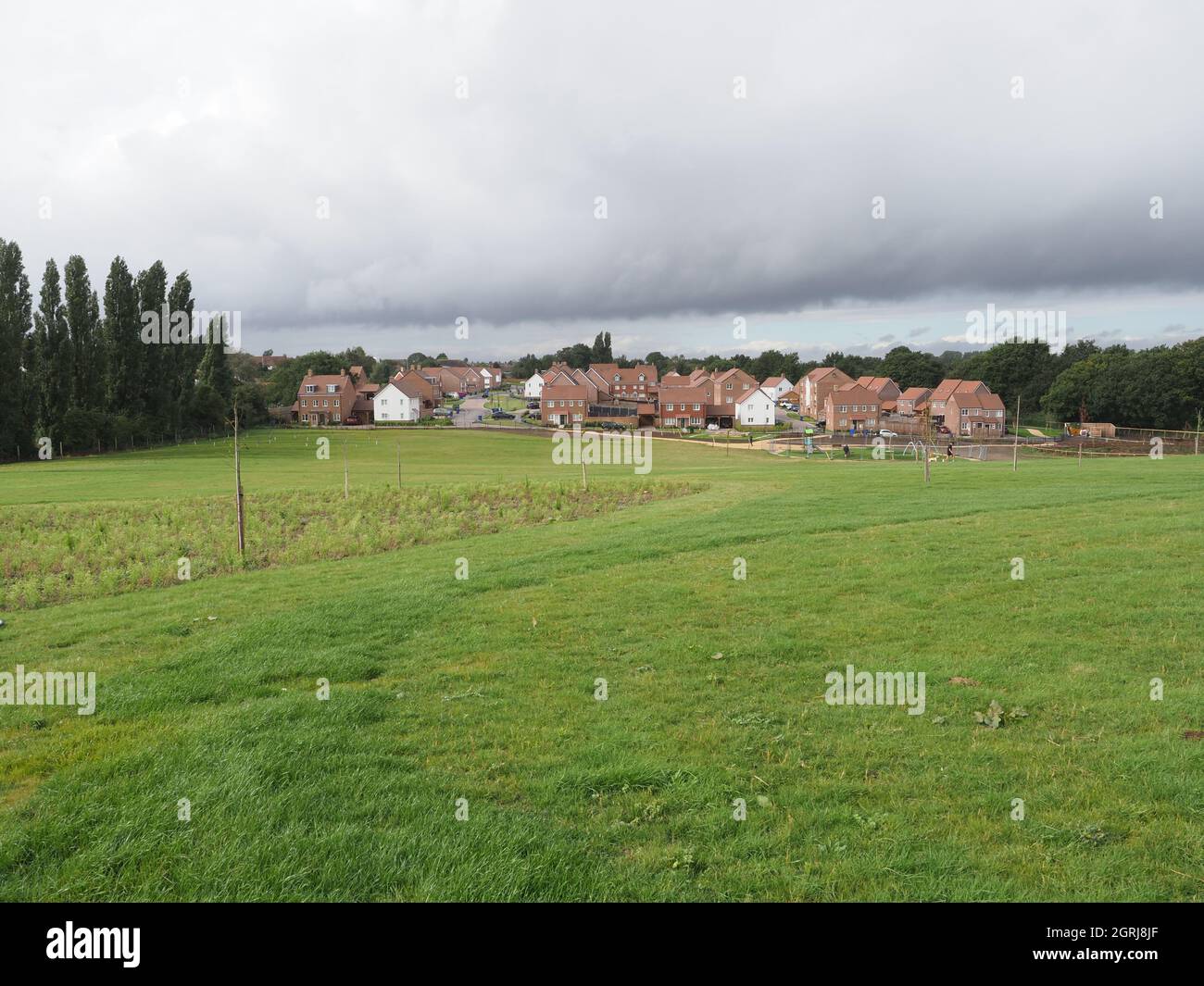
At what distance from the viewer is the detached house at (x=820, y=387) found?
124000mm

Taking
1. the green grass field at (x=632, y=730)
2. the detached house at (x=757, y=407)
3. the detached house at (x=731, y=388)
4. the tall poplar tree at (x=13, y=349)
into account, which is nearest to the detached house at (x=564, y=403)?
the detached house at (x=731, y=388)

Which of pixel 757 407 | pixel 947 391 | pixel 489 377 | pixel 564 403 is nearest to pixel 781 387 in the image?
pixel 947 391

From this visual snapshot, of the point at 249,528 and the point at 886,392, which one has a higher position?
the point at 886,392

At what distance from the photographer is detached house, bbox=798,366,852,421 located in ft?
407

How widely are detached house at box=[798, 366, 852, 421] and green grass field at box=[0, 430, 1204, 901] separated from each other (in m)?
110

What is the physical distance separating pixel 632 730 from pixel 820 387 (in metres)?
126

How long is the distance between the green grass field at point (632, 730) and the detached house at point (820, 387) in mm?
109810

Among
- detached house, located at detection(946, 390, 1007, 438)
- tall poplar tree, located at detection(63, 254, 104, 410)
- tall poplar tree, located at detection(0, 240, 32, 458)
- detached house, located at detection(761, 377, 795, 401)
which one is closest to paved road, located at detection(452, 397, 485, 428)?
tall poplar tree, located at detection(63, 254, 104, 410)

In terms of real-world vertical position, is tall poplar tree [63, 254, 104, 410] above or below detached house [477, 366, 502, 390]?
below

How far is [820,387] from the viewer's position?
126750mm

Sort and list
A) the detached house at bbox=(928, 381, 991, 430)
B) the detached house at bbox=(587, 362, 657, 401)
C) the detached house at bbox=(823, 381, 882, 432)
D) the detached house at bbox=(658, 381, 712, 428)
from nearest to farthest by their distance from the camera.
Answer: the detached house at bbox=(823, 381, 882, 432)
the detached house at bbox=(658, 381, 712, 428)
the detached house at bbox=(928, 381, 991, 430)
the detached house at bbox=(587, 362, 657, 401)

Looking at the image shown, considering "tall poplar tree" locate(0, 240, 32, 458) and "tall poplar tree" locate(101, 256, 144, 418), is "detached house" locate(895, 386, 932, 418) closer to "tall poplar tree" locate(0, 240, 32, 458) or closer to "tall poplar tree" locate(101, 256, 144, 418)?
"tall poplar tree" locate(101, 256, 144, 418)

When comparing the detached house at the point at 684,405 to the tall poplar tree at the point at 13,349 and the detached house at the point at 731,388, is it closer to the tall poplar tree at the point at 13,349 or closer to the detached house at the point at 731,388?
the detached house at the point at 731,388

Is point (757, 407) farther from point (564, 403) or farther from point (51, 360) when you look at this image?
point (51, 360)
